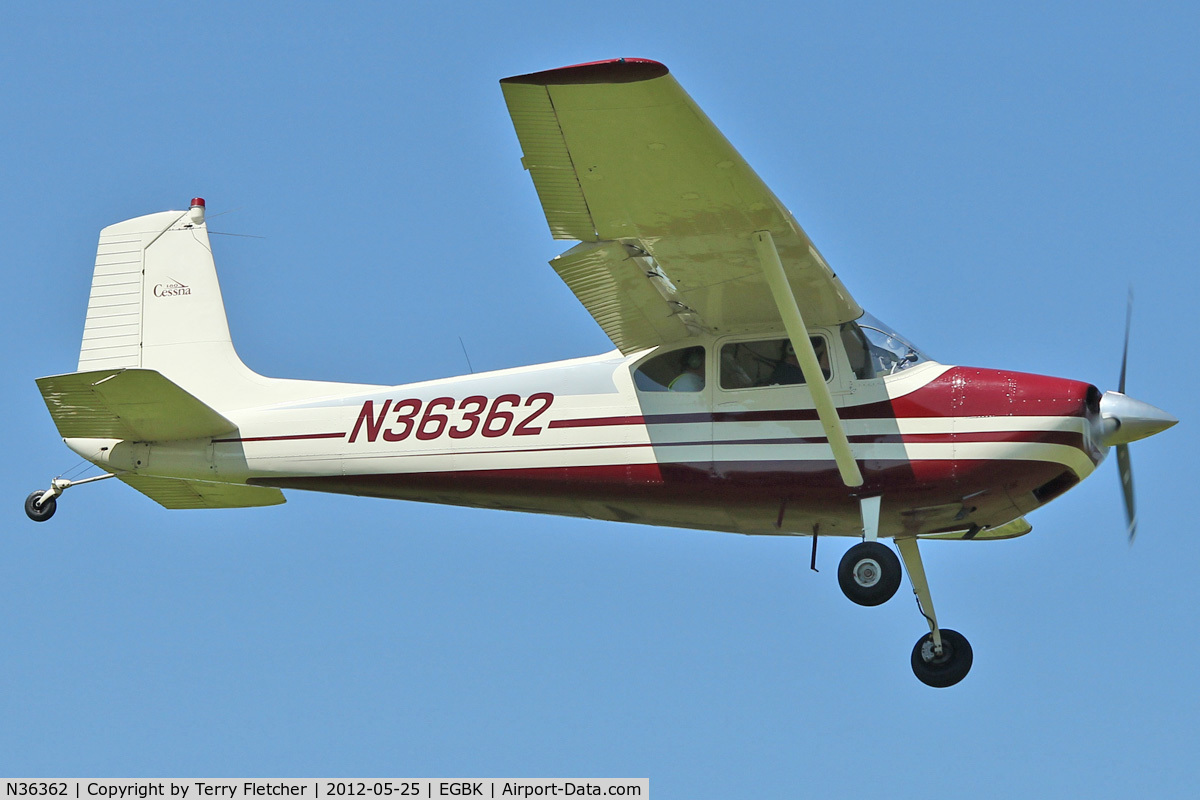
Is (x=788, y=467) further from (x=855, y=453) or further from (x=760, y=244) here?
(x=760, y=244)

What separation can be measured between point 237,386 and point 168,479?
39.2 inches

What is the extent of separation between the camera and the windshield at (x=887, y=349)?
11.6 m

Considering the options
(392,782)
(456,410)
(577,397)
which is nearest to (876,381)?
(577,397)

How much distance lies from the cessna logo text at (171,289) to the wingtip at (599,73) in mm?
5441

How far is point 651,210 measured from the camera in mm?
10703

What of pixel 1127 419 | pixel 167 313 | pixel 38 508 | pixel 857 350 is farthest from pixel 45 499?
pixel 1127 419

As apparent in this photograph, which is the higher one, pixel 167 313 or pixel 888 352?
pixel 167 313

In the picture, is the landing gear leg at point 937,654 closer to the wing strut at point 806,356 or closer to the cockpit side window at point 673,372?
the wing strut at point 806,356

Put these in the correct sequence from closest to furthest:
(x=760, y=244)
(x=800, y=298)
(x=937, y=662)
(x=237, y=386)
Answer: (x=760, y=244)
(x=800, y=298)
(x=937, y=662)
(x=237, y=386)

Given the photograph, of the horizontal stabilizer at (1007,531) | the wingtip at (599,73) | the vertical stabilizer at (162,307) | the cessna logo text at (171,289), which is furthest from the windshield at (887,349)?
the cessna logo text at (171,289)

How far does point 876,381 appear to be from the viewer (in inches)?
454

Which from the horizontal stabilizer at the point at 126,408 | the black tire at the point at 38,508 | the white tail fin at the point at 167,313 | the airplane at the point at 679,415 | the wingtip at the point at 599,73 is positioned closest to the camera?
the wingtip at the point at 599,73

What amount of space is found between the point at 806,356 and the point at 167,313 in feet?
19.6

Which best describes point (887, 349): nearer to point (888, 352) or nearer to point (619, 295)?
point (888, 352)
